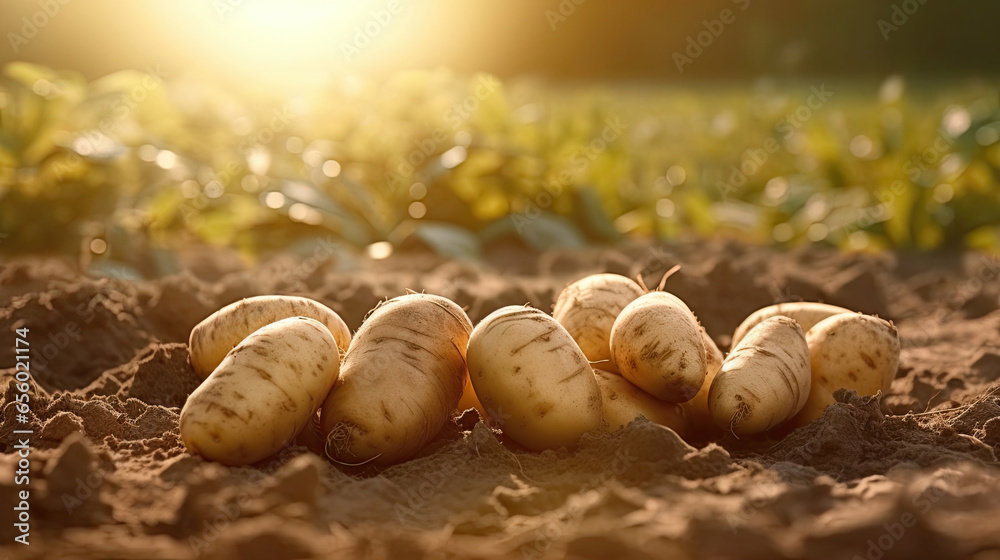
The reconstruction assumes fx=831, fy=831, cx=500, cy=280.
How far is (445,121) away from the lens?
6508 millimetres

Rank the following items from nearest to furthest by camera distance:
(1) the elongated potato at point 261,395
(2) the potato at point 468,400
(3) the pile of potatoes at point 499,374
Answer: (1) the elongated potato at point 261,395, (3) the pile of potatoes at point 499,374, (2) the potato at point 468,400

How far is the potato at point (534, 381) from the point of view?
2498 millimetres

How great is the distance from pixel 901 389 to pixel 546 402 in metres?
1.75

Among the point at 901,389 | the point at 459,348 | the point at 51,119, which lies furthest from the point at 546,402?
the point at 51,119

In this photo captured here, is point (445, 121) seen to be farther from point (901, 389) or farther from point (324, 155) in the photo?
point (901, 389)

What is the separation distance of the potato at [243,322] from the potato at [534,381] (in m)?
0.69

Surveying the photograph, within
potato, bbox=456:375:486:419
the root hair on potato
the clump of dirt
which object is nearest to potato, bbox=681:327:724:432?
potato, bbox=456:375:486:419

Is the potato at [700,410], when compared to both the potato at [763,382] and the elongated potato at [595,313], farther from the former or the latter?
the elongated potato at [595,313]

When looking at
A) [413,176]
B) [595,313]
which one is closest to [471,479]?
[595,313]

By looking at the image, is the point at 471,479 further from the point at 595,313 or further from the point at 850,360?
the point at 850,360

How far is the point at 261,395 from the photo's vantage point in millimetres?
2373

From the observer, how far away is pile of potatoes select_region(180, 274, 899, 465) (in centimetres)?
242

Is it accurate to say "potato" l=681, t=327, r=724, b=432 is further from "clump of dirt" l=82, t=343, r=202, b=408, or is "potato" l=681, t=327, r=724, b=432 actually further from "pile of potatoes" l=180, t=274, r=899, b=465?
"clump of dirt" l=82, t=343, r=202, b=408

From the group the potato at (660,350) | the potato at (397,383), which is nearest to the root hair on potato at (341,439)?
the potato at (397,383)
